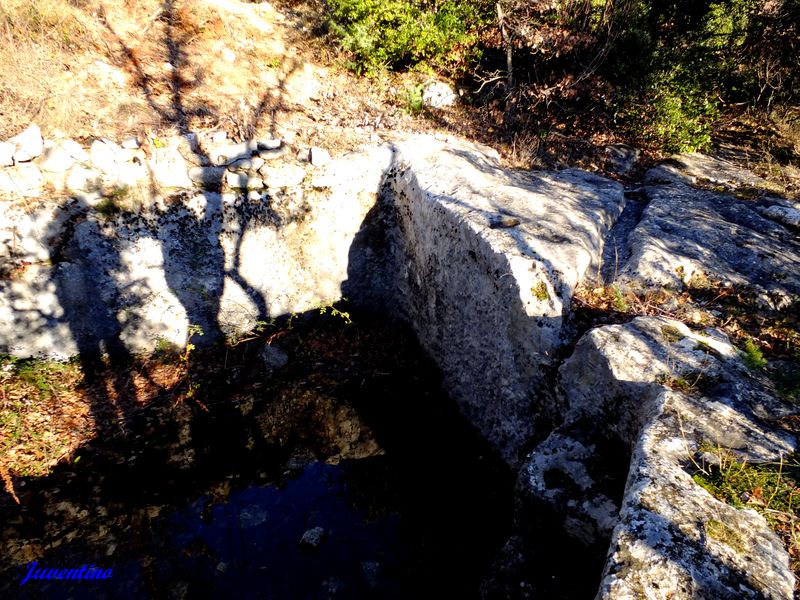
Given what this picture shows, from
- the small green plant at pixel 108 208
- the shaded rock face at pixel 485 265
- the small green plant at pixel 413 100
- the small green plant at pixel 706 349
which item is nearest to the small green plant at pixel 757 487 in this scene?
the small green plant at pixel 706 349

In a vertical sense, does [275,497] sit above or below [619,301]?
below

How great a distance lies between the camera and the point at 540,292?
5.01m

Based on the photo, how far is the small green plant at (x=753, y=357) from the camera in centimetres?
404

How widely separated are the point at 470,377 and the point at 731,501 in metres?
3.72

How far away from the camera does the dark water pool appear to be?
15.4 feet

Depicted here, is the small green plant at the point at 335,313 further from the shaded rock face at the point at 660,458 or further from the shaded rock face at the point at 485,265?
the shaded rock face at the point at 660,458

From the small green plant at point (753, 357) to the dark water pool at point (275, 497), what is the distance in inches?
116

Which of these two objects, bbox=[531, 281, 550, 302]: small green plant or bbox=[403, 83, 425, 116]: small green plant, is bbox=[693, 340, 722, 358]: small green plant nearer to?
bbox=[531, 281, 550, 302]: small green plant

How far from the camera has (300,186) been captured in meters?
7.14

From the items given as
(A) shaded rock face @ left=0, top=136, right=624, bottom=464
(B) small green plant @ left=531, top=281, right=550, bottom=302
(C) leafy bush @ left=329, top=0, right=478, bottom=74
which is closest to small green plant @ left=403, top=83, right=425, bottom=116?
(C) leafy bush @ left=329, top=0, right=478, bottom=74

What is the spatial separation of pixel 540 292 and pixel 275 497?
415 centimetres

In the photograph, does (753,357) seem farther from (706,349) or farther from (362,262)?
(362,262)

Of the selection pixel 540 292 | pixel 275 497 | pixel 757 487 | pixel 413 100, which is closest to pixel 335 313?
pixel 275 497

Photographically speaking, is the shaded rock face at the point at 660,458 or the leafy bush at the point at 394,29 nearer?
the shaded rock face at the point at 660,458
